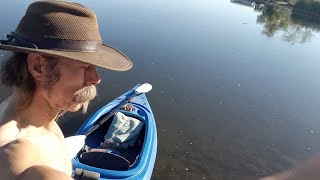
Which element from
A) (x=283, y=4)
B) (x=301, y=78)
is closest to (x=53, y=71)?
(x=301, y=78)

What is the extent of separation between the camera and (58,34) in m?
1.78

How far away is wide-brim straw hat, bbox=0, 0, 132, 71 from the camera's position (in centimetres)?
176

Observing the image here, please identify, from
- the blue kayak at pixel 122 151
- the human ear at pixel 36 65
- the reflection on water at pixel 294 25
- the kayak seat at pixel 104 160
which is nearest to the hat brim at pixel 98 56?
the human ear at pixel 36 65

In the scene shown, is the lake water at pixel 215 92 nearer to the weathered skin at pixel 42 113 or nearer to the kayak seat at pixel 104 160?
the kayak seat at pixel 104 160

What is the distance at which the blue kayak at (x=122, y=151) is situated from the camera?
197 inches

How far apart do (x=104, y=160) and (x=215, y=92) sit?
24.9 feet

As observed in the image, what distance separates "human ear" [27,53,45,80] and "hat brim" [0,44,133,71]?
0.11 m

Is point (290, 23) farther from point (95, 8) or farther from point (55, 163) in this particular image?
point (55, 163)

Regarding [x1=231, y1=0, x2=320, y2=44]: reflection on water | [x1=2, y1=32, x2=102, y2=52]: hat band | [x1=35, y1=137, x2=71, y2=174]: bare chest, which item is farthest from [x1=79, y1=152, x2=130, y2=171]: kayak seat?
[x1=231, y1=0, x2=320, y2=44]: reflection on water

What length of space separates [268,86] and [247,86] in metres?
0.94

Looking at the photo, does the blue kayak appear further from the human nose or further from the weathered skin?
the human nose

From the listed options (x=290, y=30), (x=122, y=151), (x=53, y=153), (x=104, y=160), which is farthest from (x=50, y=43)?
(x=290, y=30)

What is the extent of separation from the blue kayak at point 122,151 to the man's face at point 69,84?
297 centimetres

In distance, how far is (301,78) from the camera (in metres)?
15.0
